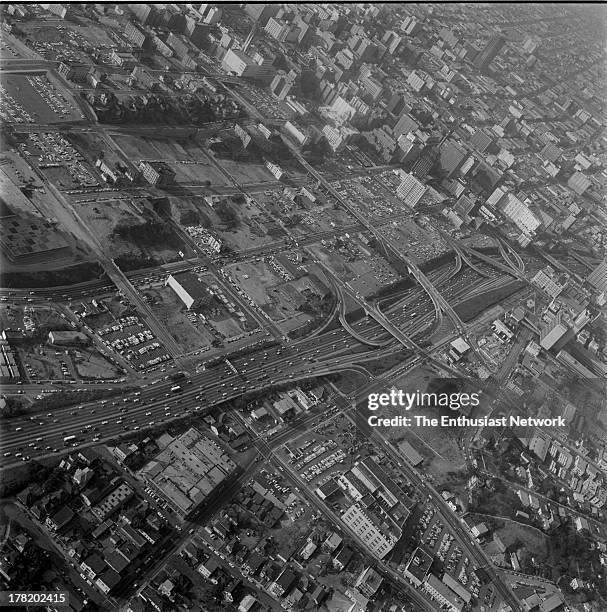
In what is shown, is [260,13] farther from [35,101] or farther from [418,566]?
[418,566]

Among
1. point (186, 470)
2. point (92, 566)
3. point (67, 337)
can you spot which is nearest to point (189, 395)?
point (186, 470)

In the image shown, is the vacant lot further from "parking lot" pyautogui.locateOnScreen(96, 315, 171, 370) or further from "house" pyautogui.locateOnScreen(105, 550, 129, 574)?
"house" pyautogui.locateOnScreen(105, 550, 129, 574)

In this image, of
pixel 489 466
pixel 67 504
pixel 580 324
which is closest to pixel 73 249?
pixel 67 504

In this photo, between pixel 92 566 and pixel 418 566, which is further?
pixel 418 566

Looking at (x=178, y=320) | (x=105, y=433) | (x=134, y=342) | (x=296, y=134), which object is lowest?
(x=105, y=433)

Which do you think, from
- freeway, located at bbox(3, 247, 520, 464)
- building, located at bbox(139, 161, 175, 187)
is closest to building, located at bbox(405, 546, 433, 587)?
freeway, located at bbox(3, 247, 520, 464)
